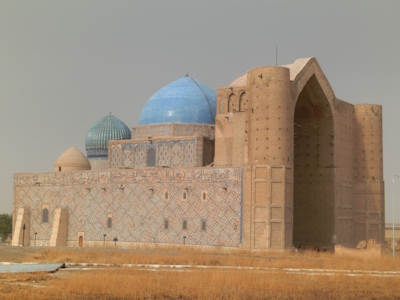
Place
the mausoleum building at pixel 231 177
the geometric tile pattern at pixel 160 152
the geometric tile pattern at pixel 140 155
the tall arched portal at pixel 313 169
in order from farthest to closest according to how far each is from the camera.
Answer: the geometric tile pattern at pixel 140 155, the geometric tile pattern at pixel 160 152, the tall arched portal at pixel 313 169, the mausoleum building at pixel 231 177

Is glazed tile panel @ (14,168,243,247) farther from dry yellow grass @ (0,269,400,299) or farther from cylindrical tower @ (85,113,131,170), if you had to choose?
dry yellow grass @ (0,269,400,299)

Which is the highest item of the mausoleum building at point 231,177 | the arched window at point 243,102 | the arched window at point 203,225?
the arched window at point 243,102

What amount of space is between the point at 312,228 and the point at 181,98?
421 inches

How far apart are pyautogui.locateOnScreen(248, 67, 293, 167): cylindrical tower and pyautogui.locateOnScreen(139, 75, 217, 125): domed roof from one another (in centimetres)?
815

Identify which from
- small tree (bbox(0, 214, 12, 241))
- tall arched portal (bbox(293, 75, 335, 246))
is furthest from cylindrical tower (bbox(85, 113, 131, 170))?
tall arched portal (bbox(293, 75, 335, 246))

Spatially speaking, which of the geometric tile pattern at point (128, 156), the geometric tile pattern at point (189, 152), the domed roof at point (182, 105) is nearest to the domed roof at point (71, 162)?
the geometric tile pattern at point (128, 156)

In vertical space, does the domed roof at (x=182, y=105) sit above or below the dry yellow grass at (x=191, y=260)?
above

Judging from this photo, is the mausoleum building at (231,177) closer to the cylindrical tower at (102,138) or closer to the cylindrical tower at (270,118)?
the cylindrical tower at (270,118)

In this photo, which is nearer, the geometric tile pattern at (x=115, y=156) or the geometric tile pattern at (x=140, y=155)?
the geometric tile pattern at (x=140, y=155)

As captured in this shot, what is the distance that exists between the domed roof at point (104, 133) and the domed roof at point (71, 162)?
457cm

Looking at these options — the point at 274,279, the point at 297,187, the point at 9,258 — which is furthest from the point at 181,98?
the point at 274,279

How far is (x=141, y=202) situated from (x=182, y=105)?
23.7 feet

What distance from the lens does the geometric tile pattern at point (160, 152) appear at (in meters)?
35.3

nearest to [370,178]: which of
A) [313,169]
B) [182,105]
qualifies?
[313,169]
